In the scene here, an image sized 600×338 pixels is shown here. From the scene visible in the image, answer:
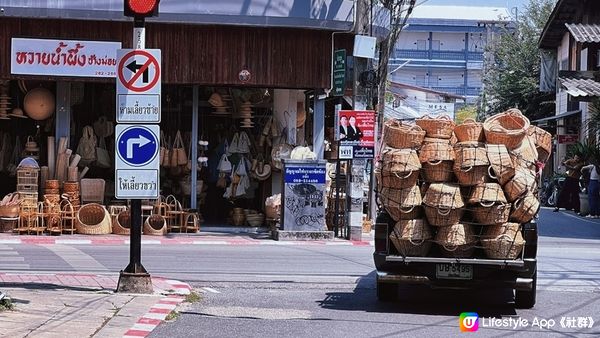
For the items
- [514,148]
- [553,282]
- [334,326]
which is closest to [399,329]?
[334,326]

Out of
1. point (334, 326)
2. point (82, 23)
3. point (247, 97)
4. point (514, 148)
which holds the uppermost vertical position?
point (82, 23)

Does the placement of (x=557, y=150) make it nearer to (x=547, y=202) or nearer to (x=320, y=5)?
(x=547, y=202)

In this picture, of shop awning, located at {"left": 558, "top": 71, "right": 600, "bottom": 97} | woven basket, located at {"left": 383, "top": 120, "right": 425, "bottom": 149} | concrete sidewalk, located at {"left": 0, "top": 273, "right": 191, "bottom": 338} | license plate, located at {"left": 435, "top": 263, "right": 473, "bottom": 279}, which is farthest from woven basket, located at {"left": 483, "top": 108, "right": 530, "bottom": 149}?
shop awning, located at {"left": 558, "top": 71, "right": 600, "bottom": 97}

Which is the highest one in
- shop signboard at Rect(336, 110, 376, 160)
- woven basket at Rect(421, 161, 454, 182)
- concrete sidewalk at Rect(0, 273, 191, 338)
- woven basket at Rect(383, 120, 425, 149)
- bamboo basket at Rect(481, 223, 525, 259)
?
shop signboard at Rect(336, 110, 376, 160)

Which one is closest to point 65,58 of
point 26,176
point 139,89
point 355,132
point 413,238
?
point 26,176

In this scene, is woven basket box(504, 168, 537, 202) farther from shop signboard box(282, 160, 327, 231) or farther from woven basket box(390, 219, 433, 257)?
shop signboard box(282, 160, 327, 231)

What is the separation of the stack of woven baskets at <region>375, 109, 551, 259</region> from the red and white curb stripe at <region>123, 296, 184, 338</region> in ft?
8.78

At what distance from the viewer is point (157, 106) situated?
36.8 feet

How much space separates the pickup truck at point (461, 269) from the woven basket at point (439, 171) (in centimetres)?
80

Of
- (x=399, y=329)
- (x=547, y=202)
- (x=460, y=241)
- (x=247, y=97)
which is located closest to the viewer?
(x=399, y=329)

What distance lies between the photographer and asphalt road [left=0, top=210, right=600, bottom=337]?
9664 millimetres

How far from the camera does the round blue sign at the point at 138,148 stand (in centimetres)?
1127

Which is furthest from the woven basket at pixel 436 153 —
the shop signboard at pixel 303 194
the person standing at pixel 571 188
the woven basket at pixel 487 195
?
the person standing at pixel 571 188

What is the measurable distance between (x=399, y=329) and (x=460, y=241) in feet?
4.57
